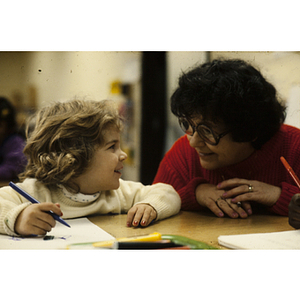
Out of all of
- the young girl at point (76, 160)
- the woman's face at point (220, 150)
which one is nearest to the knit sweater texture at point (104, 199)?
the young girl at point (76, 160)

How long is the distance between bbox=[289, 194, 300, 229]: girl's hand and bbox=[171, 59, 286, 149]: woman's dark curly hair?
0.21 meters

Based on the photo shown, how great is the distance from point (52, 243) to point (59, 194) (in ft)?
0.41

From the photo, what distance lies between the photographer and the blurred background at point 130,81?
2.89ft

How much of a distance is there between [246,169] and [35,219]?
Result: 1.79ft

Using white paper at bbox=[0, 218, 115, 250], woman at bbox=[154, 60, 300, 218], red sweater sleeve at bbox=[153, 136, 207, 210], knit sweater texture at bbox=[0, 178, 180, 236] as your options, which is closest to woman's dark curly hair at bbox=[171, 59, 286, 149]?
woman at bbox=[154, 60, 300, 218]

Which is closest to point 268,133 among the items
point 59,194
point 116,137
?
point 116,137

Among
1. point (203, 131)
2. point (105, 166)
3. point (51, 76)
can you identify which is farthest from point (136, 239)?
point (51, 76)

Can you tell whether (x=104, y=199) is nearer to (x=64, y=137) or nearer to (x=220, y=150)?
(x=64, y=137)

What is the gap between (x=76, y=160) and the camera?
34.6 inches

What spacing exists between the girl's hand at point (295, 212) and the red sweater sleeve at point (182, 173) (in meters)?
0.23

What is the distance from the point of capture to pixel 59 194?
2.93ft

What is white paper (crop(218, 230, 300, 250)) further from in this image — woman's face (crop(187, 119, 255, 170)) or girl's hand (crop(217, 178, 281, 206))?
woman's face (crop(187, 119, 255, 170))

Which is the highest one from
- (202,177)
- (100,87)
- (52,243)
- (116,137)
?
(100,87)

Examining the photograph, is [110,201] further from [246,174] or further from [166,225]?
[246,174]
